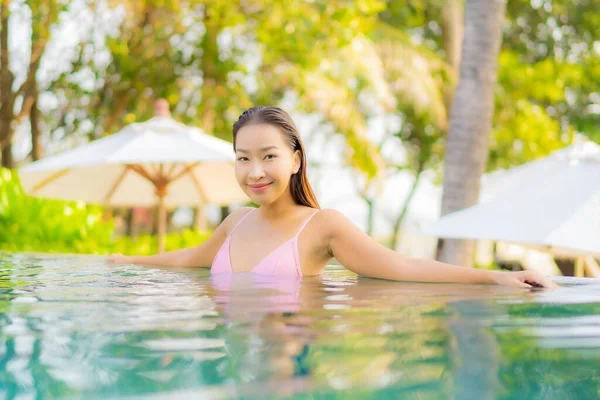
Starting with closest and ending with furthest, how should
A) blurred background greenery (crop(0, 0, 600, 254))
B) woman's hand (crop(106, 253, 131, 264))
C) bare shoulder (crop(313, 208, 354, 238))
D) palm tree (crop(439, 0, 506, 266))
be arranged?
bare shoulder (crop(313, 208, 354, 238)), woman's hand (crop(106, 253, 131, 264)), palm tree (crop(439, 0, 506, 266)), blurred background greenery (crop(0, 0, 600, 254))

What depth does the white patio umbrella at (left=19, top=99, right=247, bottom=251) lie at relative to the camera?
8.51 metres

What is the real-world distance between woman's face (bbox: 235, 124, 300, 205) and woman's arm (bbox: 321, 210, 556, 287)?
0.99ft

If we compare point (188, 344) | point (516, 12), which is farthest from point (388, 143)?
point (188, 344)

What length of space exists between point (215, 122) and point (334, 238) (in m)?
12.1

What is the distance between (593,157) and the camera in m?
7.50

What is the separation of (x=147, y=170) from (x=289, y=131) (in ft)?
19.6

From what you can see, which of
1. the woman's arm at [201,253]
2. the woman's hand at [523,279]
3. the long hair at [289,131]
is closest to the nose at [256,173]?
the long hair at [289,131]

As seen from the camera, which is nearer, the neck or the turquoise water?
the turquoise water

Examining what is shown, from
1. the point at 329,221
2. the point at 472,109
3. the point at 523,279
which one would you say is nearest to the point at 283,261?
the point at 329,221

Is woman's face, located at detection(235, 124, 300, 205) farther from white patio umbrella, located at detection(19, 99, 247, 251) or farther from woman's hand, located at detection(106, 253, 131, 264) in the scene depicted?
white patio umbrella, located at detection(19, 99, 247, 251)

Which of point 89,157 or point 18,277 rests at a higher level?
point 89,157

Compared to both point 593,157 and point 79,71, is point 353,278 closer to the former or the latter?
point 593,157

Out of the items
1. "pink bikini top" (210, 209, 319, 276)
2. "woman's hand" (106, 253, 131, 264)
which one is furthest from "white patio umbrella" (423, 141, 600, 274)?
"woman's hand" (106, 253, 131, 264)

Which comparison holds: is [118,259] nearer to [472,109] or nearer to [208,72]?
[472,109]
